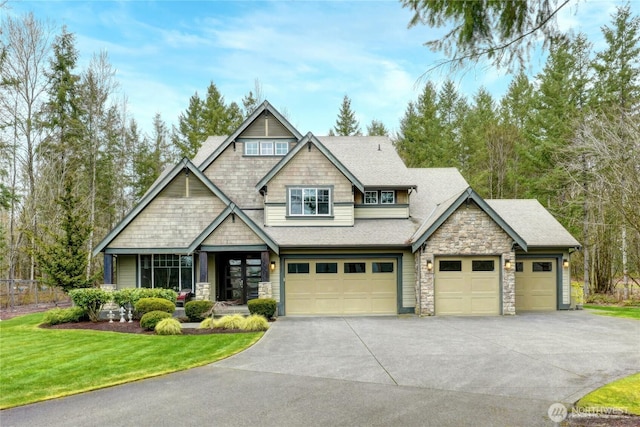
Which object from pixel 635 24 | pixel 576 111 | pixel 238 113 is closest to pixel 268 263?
pixel 576 111

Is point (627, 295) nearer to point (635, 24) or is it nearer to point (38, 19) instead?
point (635, 24)

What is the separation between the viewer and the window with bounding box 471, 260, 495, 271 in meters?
15.5

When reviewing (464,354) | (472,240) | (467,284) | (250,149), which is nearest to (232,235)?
(250,149)

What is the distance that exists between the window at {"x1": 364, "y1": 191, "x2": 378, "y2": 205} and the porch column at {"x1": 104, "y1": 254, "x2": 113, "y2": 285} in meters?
10.8

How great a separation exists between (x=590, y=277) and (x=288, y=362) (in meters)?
23.8

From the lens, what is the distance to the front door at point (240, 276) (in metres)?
17.2

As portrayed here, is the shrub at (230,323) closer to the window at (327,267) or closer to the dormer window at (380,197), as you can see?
the window at (327,267)

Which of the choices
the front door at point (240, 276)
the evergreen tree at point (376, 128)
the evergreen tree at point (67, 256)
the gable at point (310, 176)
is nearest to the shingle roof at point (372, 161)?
the gable at point (310, 176)

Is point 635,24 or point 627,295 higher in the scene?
point 635,24

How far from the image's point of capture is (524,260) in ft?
55.4

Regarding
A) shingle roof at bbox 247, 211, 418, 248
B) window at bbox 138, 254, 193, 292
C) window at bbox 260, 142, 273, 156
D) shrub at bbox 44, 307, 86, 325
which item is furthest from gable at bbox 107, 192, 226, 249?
window at bbox 260, 142, 273, 156

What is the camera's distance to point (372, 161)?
1948 centimetres

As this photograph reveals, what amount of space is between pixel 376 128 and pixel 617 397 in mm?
38659

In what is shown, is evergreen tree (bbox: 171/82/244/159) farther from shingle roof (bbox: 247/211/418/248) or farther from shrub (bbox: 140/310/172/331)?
shrub (bbox: 140/310/172/331)
